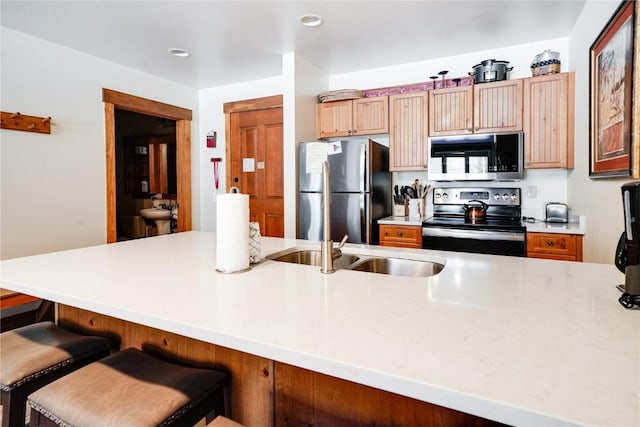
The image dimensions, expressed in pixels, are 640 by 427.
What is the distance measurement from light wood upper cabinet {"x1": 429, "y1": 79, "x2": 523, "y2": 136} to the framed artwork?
2.62 ft

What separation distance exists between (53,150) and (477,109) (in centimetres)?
381

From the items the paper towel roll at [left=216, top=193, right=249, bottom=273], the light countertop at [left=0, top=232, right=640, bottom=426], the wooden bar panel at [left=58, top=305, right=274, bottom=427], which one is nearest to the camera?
the light countertop at [left=0, top=232, right=640, bottom=426]

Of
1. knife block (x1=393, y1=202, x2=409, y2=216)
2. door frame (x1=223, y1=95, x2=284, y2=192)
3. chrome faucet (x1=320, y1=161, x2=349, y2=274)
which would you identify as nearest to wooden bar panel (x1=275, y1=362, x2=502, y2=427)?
chrome faucet (x1=320, y1=161, x2=349, y2=274)

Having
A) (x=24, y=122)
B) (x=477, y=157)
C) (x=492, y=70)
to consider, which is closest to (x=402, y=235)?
(x=477, y=157)

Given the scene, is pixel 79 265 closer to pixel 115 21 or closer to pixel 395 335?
pixel 395 335

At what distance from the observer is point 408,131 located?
3.48 metres

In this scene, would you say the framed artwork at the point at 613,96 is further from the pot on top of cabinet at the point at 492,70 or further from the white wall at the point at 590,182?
the pot on top of cabinet at the point at 492,70

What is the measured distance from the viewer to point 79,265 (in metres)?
1.46

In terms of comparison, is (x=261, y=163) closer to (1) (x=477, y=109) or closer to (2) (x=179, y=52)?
(2) (x=179, y=52)

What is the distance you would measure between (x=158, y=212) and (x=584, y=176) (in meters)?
5.12

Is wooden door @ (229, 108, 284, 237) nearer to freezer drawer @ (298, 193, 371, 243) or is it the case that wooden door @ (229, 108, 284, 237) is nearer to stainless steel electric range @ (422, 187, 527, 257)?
freezer drawer @ (298, 193, 371, 243)

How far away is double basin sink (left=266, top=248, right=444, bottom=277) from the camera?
5.23 feet

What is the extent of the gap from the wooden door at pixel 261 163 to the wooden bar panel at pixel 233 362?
2.83 meters

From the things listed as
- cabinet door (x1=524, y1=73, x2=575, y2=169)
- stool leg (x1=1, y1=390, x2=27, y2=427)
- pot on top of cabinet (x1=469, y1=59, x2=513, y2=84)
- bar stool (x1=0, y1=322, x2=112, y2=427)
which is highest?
pot on top of cabinet (x1=469, y1=59, x2=513, y2=84)
